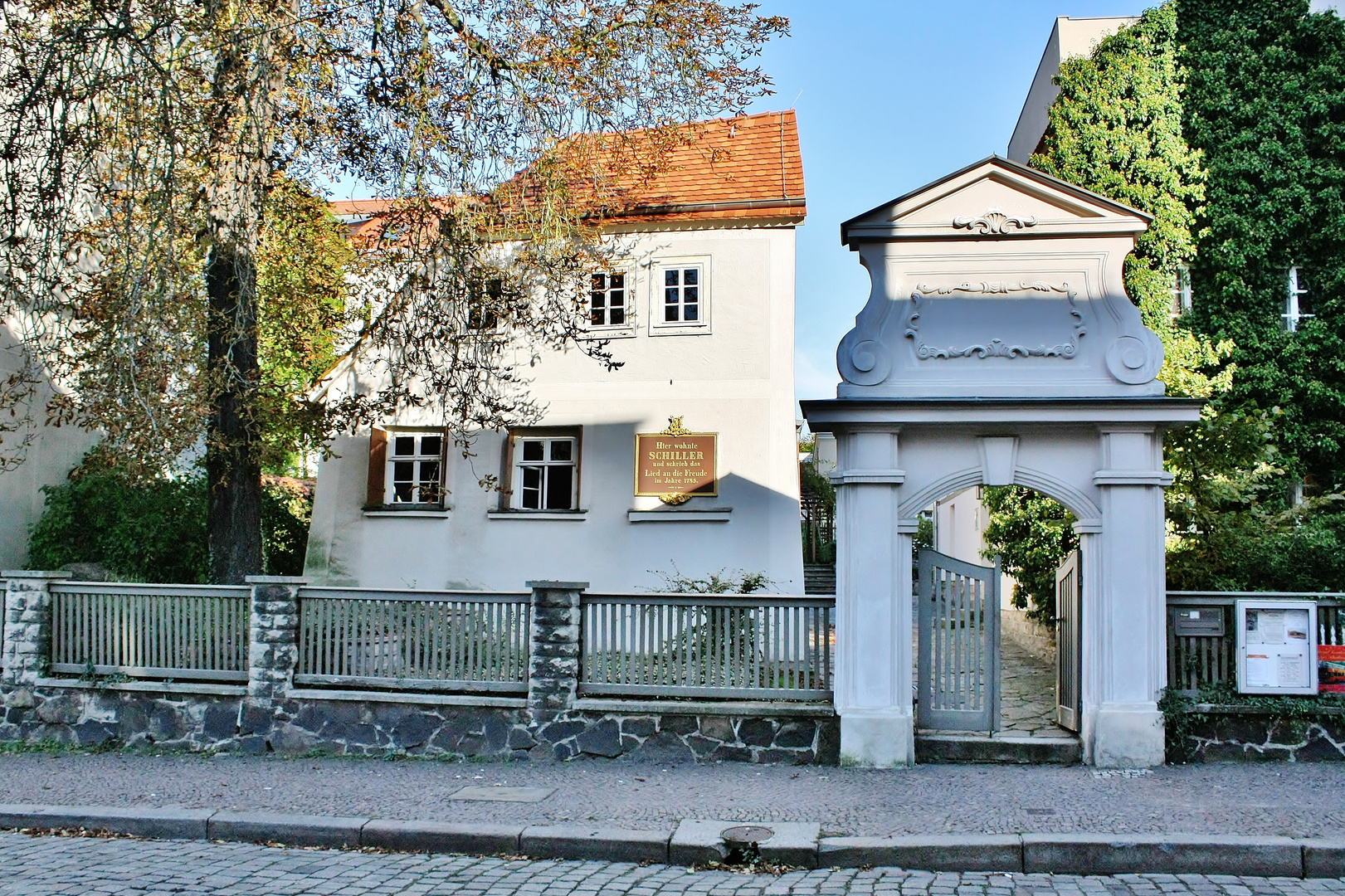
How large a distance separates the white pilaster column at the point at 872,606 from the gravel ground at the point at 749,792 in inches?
11.9

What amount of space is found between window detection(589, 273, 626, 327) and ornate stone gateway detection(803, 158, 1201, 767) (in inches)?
267

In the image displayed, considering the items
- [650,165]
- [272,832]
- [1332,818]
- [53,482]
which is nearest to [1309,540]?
[1332,818]

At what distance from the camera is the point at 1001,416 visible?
9.22m

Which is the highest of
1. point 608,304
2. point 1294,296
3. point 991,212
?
point 1294,296

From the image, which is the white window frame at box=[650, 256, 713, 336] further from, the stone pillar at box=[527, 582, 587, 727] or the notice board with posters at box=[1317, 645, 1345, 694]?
the notice board with posters at box=[1317, 645, 1345, 694]

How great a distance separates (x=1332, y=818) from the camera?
732 cm

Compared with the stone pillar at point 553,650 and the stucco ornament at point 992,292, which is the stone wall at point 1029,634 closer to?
the stucco ornament at point 992,292

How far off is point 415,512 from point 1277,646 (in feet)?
37.0

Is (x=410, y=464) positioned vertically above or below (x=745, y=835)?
above

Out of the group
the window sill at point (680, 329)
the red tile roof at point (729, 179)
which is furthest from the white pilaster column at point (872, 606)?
the window sill at point (680, 329)

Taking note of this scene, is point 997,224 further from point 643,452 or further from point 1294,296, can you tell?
point 1294,296

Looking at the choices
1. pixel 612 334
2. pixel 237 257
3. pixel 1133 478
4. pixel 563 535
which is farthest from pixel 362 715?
pixel 612 334

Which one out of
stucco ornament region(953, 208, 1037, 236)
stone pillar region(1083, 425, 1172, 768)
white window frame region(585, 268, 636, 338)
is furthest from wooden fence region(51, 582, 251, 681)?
stone pillar region(1083, 425, 1172, 768)

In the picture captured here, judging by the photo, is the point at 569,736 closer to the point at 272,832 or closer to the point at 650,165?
the point at 272,832
